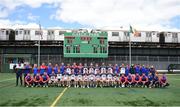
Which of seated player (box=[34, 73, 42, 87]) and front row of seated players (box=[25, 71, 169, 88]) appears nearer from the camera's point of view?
seated player (box=[34, 73, 42, 87])

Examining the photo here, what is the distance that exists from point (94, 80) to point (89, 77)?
1.40ft

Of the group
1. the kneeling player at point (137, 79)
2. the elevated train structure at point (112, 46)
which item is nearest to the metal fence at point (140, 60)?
the elevated train structure at point (112, 46)

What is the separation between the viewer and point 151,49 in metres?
65.2

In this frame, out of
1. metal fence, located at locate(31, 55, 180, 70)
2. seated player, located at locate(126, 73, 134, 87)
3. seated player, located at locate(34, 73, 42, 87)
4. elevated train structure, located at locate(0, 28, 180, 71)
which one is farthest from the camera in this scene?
elevated train structure, located at locate(0, 28, 180, 71)

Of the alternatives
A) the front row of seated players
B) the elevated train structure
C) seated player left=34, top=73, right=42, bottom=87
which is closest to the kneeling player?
the front row of seated players

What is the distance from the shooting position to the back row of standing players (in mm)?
23891

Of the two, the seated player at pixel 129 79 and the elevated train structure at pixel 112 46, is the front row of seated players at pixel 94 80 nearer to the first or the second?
the seated player at pixel 129 79

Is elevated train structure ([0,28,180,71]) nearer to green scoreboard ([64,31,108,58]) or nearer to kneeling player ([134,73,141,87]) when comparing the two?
green scoreboard ([64,31,108,58])

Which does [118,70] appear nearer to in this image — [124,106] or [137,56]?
[124,106]

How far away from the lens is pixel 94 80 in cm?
2406

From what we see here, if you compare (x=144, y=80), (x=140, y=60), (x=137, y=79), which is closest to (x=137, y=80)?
(x=137, y=79)

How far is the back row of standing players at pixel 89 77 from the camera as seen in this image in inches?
941

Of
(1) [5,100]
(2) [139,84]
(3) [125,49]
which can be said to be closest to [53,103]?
(1) [5,100]

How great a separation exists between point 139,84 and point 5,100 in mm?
11635
